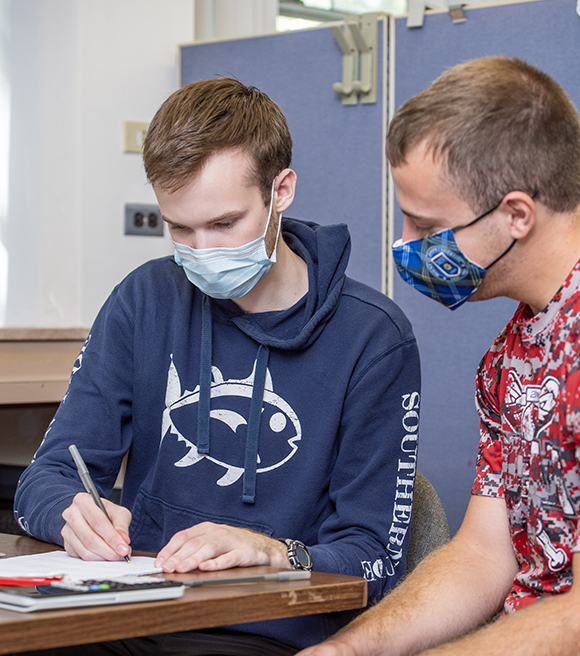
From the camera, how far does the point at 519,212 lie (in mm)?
940

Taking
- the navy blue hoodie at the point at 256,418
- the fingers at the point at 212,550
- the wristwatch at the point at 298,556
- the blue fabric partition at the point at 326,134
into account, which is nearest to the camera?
the fingers at the point at 212,550

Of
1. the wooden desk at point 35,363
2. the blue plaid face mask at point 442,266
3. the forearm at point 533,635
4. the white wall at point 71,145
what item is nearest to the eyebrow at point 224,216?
the blue plaid face mask at point 442,266

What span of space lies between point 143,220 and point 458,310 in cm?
104

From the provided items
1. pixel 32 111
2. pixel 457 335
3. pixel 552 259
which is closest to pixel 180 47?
pixel 32 111

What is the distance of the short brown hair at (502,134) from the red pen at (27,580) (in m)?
0.63

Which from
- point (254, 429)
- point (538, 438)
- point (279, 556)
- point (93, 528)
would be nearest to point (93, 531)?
point (93, 528)

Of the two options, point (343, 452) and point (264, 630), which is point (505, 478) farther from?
point (264, 630)

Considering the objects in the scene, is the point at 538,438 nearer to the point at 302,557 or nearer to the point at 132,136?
the point at 302,557

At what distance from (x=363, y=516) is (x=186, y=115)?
661mm

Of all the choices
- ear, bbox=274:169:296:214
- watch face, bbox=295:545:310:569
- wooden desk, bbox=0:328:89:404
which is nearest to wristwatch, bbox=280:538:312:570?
watch face, bbox=295:545:310:569

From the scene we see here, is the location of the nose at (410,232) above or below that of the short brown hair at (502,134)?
below

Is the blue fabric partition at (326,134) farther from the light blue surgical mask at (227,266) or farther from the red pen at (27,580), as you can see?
the red pen at (27,580)

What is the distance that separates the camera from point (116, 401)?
1.29m

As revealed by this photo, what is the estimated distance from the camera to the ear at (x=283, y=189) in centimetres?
130
